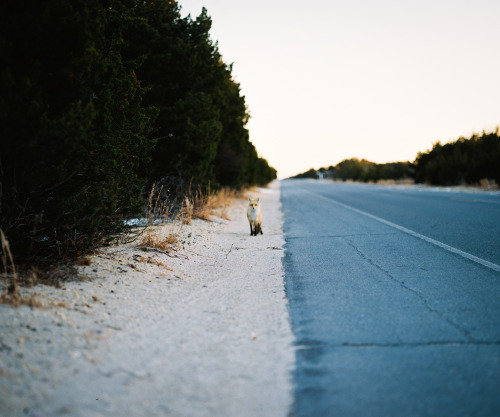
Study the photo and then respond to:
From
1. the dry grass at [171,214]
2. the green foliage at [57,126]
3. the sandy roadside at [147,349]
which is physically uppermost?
the green foliage at [57,126]

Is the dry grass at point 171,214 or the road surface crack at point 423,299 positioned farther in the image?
the dry grass at point 171,214

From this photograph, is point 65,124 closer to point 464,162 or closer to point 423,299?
point 423,299

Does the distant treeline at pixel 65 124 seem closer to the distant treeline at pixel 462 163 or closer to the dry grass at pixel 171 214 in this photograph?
the dry grass at pixel 171 214

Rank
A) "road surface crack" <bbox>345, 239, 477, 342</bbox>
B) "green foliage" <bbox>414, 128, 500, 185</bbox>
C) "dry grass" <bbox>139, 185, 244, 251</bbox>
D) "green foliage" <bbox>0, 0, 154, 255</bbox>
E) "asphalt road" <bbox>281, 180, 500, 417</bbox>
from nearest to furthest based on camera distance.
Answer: "asphalt road" <bbox>281, 180, 500, 417</bbox> < "road surface crack" <bbox>345, 239, 477, 342</bbox> < "green foliage" <bbox>0, 0, 154, 255</bbox> < "dry grass" <bbox>139, 185, 244, 251</bbox> < "green foliage" <bbox>414, 128, 500, 185</bbox>

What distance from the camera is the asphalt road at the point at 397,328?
6.56 ft

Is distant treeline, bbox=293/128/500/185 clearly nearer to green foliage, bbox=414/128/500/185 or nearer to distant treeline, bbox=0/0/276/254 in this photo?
green foliage, bbox=414/128/500/185

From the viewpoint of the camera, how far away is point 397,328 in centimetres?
284

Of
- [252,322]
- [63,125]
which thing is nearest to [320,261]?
[252,322]

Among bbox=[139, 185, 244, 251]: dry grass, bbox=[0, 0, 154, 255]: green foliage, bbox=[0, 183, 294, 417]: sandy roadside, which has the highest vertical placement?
bbox=[0, 0, 154, 255]: green foliage

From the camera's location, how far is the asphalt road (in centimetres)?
200

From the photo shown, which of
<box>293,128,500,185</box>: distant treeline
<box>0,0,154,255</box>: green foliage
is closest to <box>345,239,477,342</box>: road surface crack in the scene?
<box>0,0,154,255</box>: green foliage

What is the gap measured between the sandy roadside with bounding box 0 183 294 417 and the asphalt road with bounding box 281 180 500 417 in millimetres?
235

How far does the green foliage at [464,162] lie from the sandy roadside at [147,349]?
24867mm

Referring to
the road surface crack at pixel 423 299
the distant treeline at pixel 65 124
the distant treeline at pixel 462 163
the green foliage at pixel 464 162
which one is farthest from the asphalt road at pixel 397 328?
the distant treeline at pixel 462 163
